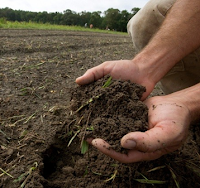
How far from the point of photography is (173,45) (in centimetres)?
189

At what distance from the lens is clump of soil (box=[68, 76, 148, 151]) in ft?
4.30

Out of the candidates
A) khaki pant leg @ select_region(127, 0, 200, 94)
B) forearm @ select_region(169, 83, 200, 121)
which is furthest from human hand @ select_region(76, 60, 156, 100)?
khaki pant leg @ select_region(127, 0, 200, 94)

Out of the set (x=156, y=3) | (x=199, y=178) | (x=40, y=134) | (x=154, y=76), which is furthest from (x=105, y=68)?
(x=156, y=3)

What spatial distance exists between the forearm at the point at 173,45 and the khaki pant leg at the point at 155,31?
1.33ft

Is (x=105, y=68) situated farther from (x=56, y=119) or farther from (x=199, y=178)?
(x=199, y=178)

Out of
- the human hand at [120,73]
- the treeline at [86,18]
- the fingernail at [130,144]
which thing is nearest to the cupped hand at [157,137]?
the fingernail at [130,144]

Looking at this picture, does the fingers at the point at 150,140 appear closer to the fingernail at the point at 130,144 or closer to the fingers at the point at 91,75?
the fingernail at the point at 130,144

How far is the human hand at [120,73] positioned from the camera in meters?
1.64

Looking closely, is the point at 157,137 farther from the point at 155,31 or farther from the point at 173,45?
the point at 155,31

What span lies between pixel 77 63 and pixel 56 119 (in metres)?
1.95

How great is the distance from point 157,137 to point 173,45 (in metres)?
1.04

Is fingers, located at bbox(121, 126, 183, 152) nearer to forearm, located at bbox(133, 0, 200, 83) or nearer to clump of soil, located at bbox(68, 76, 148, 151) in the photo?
clump of soil, located at bbox(68, 76, 148, 151)

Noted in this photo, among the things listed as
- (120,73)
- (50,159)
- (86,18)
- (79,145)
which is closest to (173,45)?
(120,73)

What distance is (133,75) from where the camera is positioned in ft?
5.86
